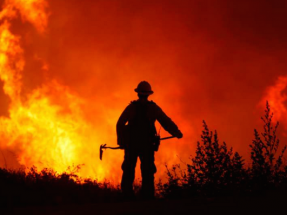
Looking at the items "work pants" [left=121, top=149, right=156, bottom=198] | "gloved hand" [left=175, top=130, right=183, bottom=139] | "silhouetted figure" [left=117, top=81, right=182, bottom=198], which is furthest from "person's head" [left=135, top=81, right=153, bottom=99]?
"work pants" [left=121, top=149, right=156, bottom=198]

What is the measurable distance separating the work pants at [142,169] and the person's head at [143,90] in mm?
1245

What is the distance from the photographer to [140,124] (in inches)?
360

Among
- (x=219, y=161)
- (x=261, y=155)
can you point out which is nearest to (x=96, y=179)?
(x=219, y=161)

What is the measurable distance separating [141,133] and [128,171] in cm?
90

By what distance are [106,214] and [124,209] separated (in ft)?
1.56

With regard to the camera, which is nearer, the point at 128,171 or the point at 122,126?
the point at 128,171

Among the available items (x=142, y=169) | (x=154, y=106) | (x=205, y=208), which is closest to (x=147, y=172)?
(x=142, y=169)

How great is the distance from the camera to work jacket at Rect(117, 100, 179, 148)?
9.09 metres

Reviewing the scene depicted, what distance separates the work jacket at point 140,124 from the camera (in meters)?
9.09

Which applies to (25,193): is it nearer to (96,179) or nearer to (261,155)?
(96,179)

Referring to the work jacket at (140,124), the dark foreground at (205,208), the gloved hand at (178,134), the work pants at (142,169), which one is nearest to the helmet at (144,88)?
the work jacket at (140,124)

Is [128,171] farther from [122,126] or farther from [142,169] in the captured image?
[122,126]

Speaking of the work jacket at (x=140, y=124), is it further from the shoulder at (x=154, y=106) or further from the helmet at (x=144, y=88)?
the helmet at (x=144, y=88)

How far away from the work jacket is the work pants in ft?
0.52
